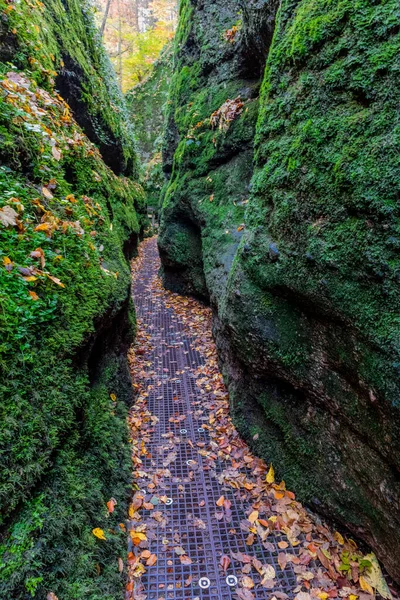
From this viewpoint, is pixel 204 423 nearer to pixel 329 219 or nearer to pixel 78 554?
pixel 78 554

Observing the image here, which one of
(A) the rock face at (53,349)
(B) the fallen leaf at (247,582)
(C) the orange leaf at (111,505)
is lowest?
(B) the fallen leaf at (247,582)

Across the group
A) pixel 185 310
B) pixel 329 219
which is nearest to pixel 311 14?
pixel 329 219

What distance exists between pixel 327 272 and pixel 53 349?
247 centimetres

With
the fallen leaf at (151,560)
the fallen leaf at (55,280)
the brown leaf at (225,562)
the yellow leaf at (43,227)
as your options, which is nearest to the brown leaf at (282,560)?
the brown leaf at (225,562)

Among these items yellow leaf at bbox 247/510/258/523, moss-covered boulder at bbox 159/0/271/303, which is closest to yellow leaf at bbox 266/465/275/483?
yellow leaf at bbox 247/510/258/523

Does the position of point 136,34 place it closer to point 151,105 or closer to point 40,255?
point 151,105

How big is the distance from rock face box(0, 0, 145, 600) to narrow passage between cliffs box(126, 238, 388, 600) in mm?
328

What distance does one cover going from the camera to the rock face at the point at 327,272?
230 centimetres

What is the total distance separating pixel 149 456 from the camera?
3.99m

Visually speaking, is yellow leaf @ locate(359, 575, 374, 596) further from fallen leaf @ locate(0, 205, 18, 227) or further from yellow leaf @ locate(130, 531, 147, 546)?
fallen leaf @ locate(0, 205, 18, 227)

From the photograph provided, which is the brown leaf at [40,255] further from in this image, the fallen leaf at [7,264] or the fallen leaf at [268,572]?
the fallen leaf at [268,572]

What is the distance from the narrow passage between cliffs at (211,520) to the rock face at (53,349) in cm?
33

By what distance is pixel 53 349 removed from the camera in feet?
9.12

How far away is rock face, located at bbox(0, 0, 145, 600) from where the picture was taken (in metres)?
2.14
